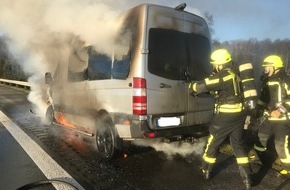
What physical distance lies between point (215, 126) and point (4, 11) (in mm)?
5885

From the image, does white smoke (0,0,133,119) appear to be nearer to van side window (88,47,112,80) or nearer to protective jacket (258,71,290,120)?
van side window (88,47,112,80)

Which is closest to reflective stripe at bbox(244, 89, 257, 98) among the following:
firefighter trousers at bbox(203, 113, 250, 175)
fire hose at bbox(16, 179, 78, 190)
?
firefighter trousers at bbox(203, 113, 250, 175)

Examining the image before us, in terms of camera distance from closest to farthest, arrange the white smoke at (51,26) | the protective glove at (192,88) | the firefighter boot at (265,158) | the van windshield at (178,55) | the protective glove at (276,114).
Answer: the protective glove at (276,114) → the protective glove at (192,88) → the van windshield at (178,55) → the firefighter boot at (265,158) → the white smoke at (51,26)

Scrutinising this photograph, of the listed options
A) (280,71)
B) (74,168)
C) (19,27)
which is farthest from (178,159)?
(19,27)

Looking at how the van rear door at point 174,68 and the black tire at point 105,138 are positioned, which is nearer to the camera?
the van rear door at point 174,68

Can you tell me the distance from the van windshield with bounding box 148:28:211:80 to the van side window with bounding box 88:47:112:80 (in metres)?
0.83

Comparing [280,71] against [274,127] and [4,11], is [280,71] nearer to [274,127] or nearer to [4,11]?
[274,127]

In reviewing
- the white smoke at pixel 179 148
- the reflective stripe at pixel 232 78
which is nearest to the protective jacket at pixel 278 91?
the reflective stripe at pixel 232 78

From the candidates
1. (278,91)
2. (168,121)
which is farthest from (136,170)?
(278,91)

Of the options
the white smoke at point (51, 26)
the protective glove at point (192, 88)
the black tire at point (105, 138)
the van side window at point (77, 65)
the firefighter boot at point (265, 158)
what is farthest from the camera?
the van side window at point (77, 65)

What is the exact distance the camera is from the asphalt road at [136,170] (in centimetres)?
482

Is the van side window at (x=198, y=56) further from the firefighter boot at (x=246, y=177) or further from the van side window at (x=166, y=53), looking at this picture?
the firefighter boot at (x=246, y=177)

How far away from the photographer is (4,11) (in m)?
8.52

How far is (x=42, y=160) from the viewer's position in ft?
19.6
